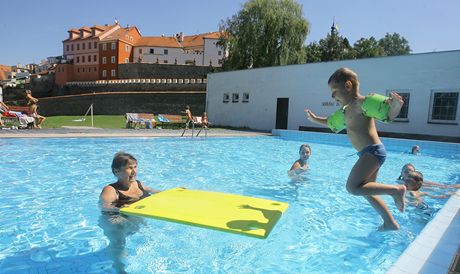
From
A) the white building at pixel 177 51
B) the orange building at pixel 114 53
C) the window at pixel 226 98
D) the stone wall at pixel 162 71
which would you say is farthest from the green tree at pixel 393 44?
the window at pixel 226 98

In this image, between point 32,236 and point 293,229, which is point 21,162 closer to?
point 32,236

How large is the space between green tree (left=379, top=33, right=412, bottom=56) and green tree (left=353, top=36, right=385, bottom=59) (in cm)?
898

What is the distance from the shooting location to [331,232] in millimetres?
4277

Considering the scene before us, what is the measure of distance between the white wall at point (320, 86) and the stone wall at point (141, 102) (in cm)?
887

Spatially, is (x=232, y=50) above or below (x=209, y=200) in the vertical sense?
above

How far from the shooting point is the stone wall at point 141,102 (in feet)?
119

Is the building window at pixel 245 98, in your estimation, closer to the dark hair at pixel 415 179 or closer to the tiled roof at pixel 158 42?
the dark hair at pixel 415 179

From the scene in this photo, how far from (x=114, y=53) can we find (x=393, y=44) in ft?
185

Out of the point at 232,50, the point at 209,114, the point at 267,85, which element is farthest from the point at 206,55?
the point at 267,85

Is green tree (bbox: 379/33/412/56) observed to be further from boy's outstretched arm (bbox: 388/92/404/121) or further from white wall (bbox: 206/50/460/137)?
boy's outstretched arm (bbox: 388/92/404/121)

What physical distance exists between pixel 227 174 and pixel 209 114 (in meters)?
20.0

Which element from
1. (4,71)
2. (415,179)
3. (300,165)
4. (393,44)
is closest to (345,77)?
(415,179)

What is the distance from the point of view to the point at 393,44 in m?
69.6

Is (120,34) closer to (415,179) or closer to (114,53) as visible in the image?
(114,53)
